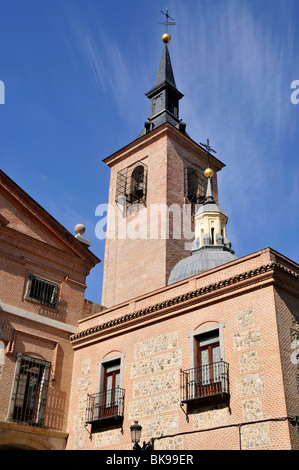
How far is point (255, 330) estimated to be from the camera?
52.1 feet

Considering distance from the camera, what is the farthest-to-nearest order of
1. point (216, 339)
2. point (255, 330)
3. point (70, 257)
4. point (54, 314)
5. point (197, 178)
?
1. point (197, 178)
2. point (70, 257)
3. point (54, 314)
4. point (216, 339)
5. point (255, 330)

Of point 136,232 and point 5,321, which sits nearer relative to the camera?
point 5,321

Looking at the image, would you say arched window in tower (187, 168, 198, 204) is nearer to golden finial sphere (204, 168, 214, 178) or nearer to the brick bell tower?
the brick bell tower

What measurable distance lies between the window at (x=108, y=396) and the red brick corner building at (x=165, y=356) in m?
0.04

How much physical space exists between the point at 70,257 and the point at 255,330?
950 centimetres

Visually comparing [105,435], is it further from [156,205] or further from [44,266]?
[156,205]

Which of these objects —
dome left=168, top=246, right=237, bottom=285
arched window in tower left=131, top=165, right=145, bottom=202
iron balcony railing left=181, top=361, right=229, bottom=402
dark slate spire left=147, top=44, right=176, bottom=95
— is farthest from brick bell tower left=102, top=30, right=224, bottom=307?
iron balcony railing left=181, top=361, right=229, bottom=402

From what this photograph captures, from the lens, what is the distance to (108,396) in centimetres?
1931

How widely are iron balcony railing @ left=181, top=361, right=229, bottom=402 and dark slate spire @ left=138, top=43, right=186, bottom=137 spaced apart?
67.2 feet

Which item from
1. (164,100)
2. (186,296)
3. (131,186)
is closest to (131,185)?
(131,186)

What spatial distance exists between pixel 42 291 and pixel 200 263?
7015 mm

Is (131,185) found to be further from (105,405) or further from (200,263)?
(105,405)

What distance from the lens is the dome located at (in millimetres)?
24219

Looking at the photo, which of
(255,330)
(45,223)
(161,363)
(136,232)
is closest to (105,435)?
(161,363)
